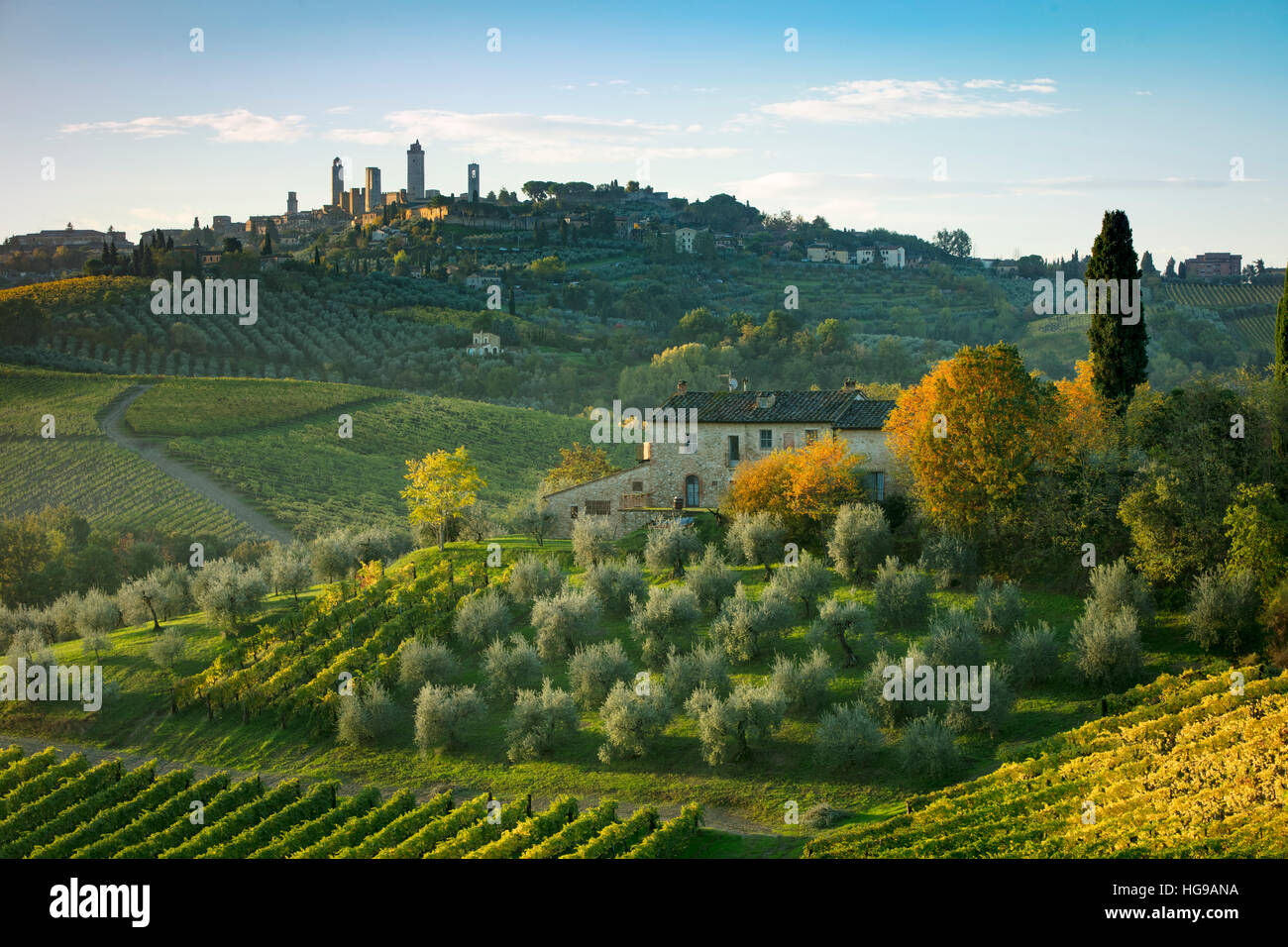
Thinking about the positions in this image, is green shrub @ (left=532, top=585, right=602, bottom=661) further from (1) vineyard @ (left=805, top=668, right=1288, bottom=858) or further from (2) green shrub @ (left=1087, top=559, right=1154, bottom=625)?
(2) green shrub @ (left=1087, top=559, right=1154, bottom=625)

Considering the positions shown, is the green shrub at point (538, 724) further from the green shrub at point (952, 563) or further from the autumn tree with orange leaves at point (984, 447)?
the autumn tree with orange leaves at point (984, 447)

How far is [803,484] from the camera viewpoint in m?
38.3

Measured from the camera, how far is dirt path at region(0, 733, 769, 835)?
2470cm

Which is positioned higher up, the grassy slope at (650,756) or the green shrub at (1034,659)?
the green shrub at (1034,659)

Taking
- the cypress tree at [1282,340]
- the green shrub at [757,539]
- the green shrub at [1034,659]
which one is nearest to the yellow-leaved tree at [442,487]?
the green shrub at [757,539]

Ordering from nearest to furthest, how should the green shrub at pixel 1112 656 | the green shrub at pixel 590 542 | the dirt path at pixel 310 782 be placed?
the dirt path at pixel 310 782
the green shrub at pixel 1112 656
the green shrub at pixel 590 542

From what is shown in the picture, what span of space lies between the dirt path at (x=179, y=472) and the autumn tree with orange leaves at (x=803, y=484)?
2974 centimetres

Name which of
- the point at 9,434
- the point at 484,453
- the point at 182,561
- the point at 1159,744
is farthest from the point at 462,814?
the point at 9,434

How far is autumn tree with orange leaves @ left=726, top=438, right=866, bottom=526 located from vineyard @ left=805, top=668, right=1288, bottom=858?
569 inches

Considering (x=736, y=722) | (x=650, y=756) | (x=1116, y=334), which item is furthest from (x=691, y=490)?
(x=736, y=722)

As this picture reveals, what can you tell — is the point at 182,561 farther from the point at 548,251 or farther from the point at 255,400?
the point at 548,251

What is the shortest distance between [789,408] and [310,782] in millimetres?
22193

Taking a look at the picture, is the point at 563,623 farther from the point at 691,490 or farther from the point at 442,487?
the point at 442,487

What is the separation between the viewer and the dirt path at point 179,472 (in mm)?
61906
